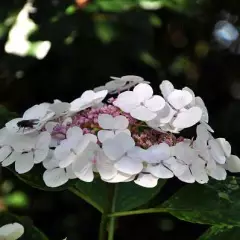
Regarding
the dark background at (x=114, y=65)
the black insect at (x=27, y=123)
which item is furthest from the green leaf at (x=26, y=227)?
the dark background at (x=114, y=65)

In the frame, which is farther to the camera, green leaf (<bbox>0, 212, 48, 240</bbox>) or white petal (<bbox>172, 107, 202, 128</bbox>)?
green leaf (<bbox>0, 212, 48, 240</bbox>)

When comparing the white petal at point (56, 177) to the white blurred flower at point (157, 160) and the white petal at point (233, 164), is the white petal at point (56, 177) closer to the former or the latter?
the white blurred flower at point (157, 160)

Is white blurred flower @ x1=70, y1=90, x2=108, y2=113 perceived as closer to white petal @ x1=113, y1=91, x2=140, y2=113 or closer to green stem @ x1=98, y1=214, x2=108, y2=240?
white petal @ x1=113, y1=91, x2=140, y2=113

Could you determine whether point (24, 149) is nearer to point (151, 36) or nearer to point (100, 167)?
point (100, 167)

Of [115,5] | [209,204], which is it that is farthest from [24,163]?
[115,5]

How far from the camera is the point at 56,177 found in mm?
766

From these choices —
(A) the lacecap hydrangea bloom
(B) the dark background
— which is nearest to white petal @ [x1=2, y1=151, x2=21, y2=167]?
(A) the lacecap hydrangea bloom

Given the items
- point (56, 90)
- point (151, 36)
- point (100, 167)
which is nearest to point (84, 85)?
point (56, 90)

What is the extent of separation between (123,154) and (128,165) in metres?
0.01

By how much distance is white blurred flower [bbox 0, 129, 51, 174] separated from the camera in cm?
78

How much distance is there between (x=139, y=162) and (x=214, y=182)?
0.19m

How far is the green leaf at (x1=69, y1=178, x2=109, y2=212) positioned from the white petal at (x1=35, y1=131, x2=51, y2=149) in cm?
13

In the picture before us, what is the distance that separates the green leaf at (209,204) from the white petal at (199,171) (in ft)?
0.29

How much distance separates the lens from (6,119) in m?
0.98
